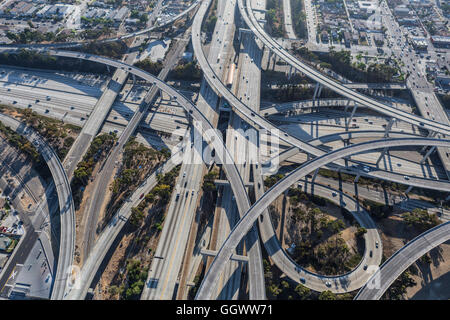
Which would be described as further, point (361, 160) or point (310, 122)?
point (310, 122)

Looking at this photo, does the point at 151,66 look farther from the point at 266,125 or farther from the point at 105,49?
the point at 266,125

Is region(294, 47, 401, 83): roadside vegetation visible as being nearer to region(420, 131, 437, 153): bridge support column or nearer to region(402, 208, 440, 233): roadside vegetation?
region(420, 131, 437, 153): bridge support column

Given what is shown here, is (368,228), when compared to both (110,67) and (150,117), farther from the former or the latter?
(110,67)

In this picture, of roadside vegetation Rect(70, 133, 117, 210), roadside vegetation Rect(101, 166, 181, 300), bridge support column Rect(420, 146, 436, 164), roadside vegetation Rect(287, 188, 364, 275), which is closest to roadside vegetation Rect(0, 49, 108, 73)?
roadside vegetation Rect(70, 133, 117, 210)

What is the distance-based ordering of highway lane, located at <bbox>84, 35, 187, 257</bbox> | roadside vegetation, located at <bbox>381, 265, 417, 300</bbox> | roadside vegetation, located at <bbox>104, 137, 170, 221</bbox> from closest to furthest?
1. roadside vegetation, located at <bbox>381, 265, 417, 300</bbox>
2. highway lane, located at <bbox>84, 35, 187, 257</bbox>
3. roadside vegetation, located at <bbox>104, 137, 170, 221</bbox>

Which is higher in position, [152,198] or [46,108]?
[46,108]

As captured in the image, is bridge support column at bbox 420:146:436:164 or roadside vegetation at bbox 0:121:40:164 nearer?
bridge support column at bbox 420:146:436:164

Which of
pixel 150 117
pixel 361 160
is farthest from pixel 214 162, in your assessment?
pixel 361 160
